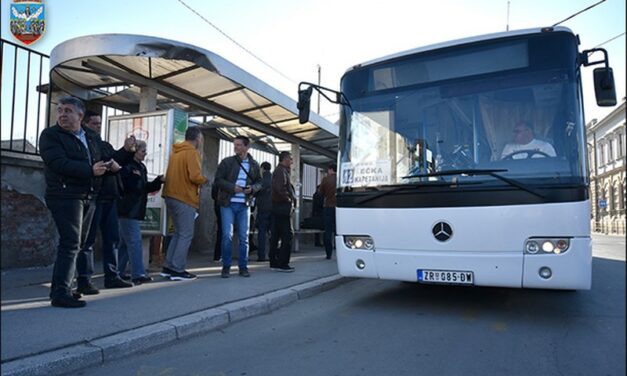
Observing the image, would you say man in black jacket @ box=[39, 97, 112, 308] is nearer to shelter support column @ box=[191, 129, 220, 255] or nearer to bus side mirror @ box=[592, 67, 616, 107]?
bus side mirror @ box=[592, 67, 616, 107]

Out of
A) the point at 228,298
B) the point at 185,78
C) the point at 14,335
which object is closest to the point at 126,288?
the point at 228,298

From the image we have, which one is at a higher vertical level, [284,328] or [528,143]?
[528,143]

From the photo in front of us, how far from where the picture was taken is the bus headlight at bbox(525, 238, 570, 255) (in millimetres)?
4543

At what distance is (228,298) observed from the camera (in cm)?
559

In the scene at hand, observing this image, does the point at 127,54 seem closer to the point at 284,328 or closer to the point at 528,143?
the point at 284,328

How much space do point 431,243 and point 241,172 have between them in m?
3.35

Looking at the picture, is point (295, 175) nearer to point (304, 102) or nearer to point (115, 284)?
point (304, 102)

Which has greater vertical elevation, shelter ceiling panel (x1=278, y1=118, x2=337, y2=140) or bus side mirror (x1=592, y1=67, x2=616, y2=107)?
shelter ceiling panel (x1=278, y1=118, x2=337, y2=140)

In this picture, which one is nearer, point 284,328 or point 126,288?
point 284,328

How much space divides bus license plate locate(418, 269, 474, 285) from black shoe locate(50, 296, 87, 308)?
3.61m

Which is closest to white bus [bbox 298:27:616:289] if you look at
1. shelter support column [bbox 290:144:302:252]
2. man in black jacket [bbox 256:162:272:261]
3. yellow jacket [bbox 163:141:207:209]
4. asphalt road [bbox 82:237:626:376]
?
asphalt road [bbox 82:237:626:376]

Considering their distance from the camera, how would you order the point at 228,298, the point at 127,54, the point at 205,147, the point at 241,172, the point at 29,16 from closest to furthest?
the point at 29,16 → the point at 228,298 → the point at 127,54 → the point at 241,172 → the point at 205,147

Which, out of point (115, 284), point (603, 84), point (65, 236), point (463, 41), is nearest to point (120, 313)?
point (65, 236)

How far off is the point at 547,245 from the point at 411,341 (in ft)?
5.47
